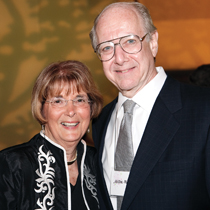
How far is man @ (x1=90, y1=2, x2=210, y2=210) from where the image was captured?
1.74m

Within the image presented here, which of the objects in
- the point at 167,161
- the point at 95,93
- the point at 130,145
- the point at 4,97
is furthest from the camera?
the point at 4,97

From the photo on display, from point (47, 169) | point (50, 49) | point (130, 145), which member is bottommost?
point (47, 169)

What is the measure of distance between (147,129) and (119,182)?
1.18 feet

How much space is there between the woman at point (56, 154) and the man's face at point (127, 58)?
0.27 meters

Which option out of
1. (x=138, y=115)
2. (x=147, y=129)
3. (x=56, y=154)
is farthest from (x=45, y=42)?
(x=147, y=129)

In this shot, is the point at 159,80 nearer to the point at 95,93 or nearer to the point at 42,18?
the point at 95,93

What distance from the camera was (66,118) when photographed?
220cm

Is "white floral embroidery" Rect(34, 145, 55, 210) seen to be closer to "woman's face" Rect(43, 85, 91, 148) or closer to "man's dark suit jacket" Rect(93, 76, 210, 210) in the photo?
"woman's face" Rect(43, 85, 91, 148)

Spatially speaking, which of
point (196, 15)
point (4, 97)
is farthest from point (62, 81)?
point (196, 15)

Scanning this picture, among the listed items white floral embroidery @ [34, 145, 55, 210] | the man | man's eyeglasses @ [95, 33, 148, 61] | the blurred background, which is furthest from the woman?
the blurred background

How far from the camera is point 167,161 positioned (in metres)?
1.78

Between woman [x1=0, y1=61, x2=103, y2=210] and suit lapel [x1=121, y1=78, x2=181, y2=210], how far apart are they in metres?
0.45

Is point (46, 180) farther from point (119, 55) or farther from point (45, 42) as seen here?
point (45, 42)

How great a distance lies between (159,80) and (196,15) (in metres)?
3.12
